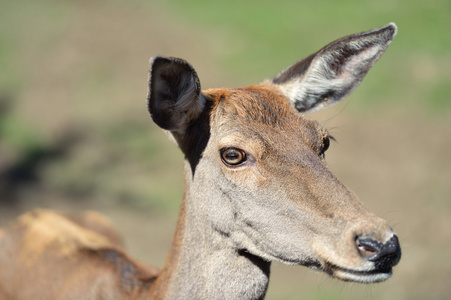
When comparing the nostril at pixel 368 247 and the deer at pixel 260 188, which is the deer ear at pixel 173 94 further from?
the nostril at pixel 368 247

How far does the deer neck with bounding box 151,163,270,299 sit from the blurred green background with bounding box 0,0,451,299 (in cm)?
370

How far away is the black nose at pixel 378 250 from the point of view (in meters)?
3.21

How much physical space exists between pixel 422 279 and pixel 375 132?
4.48 metres

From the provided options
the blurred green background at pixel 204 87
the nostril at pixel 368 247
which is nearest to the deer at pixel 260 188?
the nostril at pixel 368 247

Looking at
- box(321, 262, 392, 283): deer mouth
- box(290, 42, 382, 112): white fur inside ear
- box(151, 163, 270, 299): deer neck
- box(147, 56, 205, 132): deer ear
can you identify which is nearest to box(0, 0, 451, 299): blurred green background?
box(290, 42, 382, 112): white fur inside ear

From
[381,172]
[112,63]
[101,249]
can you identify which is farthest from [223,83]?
[101,249]

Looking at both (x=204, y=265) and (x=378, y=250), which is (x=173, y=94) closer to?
(x=204, y=265)

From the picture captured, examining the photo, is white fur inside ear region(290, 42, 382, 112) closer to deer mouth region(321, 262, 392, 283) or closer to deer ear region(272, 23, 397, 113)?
deer ear region(272, 23, 397, 113)

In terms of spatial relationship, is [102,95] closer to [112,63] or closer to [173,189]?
[112,63]

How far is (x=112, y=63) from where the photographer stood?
15.6 metres

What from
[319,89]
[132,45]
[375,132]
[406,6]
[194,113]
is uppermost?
[406,6]

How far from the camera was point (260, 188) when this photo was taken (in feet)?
12.2

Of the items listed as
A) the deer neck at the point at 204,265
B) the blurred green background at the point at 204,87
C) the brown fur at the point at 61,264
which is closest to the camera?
the deer neck at the point at 204,265

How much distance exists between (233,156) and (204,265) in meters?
0.82
